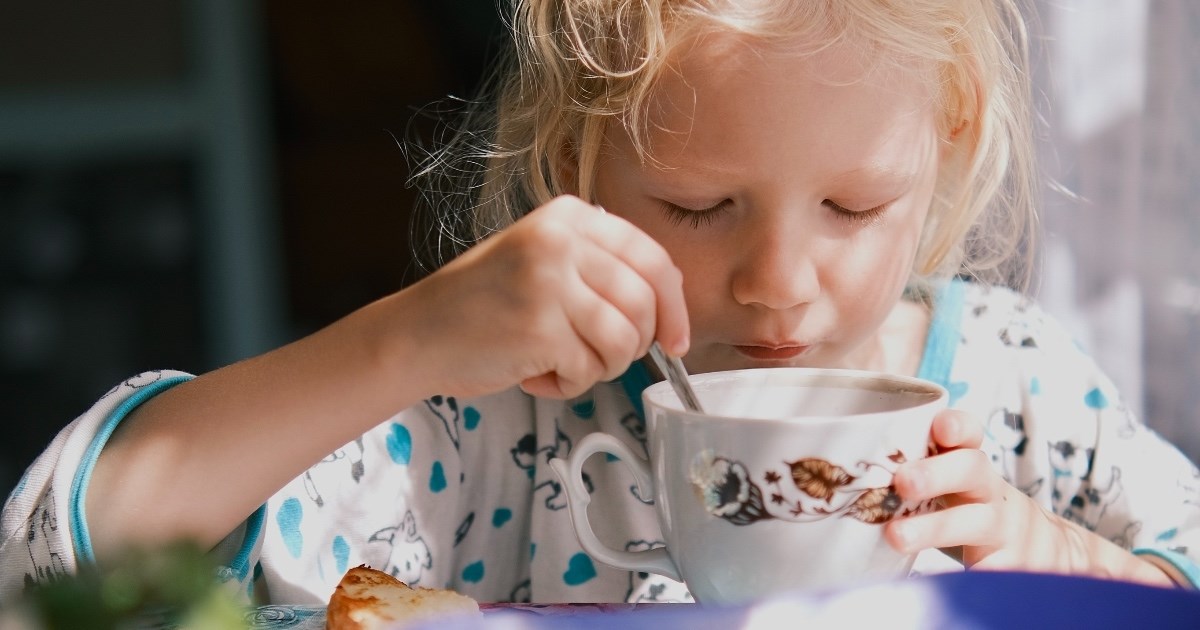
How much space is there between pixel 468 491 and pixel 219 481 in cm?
32

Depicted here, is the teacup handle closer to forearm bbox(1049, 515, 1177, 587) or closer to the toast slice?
the toast slice

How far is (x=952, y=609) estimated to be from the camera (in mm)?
373

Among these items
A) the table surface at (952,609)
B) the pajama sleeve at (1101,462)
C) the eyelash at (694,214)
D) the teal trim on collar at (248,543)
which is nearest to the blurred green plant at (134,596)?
the table surface at (952,609)

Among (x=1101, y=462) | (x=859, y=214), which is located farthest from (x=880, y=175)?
(x=1101, y=462)

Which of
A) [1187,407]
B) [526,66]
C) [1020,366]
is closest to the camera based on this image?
[526,66]

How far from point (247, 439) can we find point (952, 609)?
43 cm

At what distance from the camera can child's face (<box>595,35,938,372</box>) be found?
73cm

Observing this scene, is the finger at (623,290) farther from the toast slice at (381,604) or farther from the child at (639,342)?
the toast slice at (381,604)

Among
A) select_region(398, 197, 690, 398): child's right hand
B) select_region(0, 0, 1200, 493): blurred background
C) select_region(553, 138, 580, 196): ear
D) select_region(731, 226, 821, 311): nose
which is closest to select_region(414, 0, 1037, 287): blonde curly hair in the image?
select_region(553, 138, 580, 196): ear

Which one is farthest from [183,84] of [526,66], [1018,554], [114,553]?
[114,553]

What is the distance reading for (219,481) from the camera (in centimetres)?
67

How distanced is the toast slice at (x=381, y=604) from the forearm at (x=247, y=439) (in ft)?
0.34

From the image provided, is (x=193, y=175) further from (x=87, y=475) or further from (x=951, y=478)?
(x=951, y=478)

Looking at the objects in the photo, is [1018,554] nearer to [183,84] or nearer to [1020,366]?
[1020,366]
